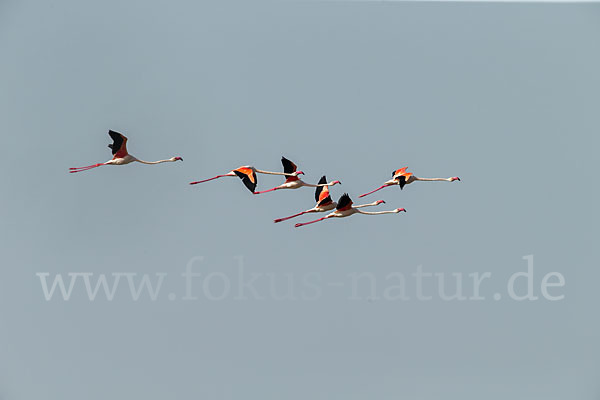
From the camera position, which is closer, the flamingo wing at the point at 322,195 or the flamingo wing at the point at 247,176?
the flamingo wing at the point at 247,176

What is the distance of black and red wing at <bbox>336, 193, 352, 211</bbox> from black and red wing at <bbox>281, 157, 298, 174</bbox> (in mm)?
1512

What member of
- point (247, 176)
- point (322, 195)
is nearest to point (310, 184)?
point (322, 195)

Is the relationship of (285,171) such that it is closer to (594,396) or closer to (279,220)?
(279,220)

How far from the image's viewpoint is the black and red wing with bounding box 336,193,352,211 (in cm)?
2459

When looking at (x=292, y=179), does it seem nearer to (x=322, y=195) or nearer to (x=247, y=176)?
(x=322, y=195)

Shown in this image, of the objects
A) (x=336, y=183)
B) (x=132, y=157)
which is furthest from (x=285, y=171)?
(x=132, y=157)

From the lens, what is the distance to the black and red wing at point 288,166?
25.9 m

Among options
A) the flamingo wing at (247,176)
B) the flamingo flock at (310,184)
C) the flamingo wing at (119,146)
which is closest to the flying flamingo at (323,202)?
the flamingo flock at (310,184)

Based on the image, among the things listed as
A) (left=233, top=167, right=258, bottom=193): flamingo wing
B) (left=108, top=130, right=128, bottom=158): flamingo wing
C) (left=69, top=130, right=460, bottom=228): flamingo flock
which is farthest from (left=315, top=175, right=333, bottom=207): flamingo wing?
Answer: (left=108, top=130, right=128, bottom=158): flamingo wing

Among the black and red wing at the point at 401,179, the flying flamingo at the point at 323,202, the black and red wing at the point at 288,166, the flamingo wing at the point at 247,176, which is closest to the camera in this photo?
the flamingo wing at the point at 247,176

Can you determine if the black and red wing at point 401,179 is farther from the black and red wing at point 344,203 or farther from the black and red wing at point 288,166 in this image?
the black and red wing at point 288,166

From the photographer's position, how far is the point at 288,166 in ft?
85.3

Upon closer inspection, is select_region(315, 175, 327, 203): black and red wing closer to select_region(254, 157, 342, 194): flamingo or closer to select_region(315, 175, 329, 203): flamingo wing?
select_region(315, 175, 329, 203): flamingo wing

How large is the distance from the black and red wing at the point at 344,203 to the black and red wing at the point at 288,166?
4.96 ft
